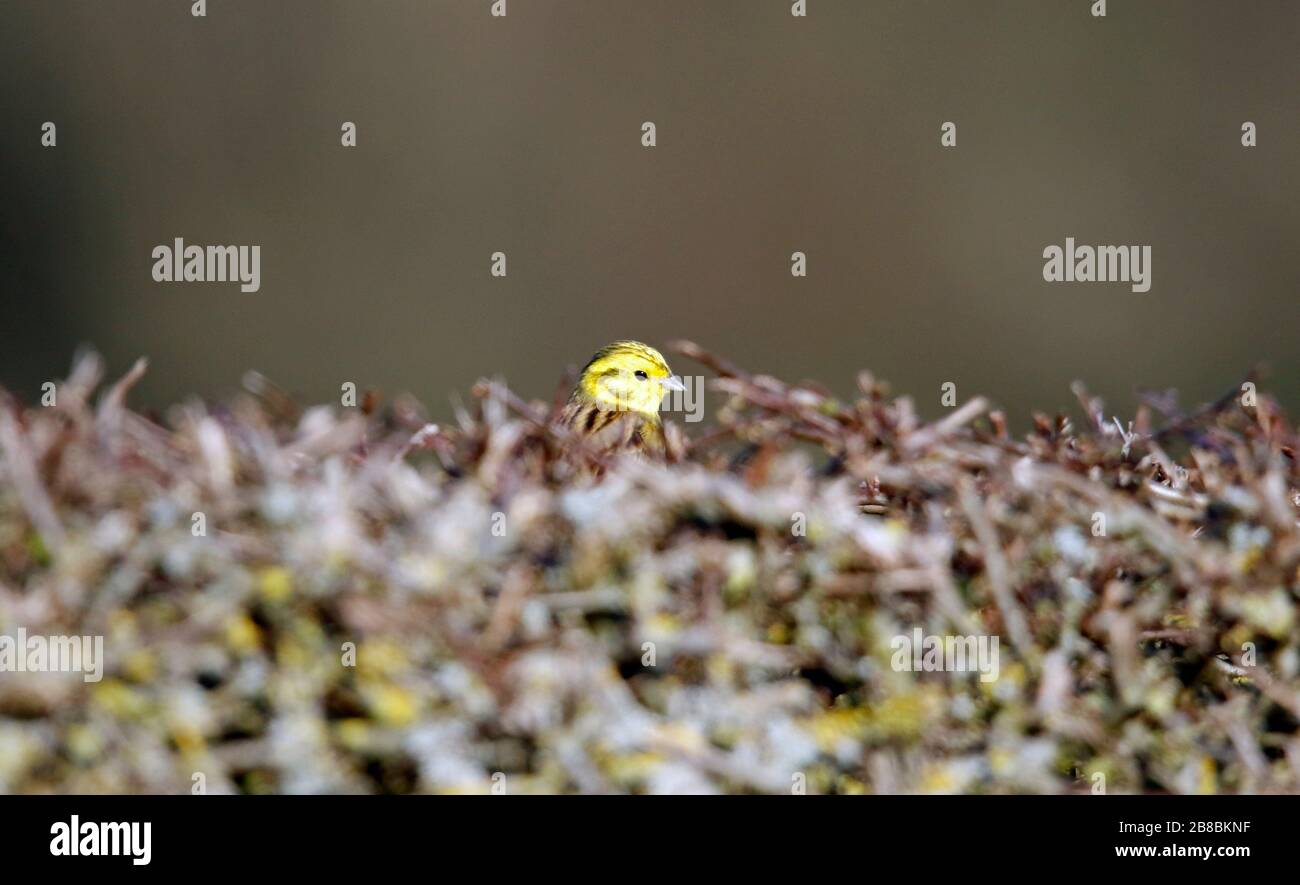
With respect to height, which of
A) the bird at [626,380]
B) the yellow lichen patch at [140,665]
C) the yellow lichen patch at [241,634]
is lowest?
the yellow lichen patch at [140,665]

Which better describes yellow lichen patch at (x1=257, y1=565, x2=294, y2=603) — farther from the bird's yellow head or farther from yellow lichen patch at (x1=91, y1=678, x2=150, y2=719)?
the bird's yellow head

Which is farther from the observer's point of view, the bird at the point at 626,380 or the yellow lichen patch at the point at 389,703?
the bird at the point at 626,380

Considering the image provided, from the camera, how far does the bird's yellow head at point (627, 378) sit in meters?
4.79

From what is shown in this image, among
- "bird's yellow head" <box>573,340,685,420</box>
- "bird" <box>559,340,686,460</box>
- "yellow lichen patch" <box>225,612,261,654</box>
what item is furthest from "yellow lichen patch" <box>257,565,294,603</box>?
"bird's yellow head" <box>573,340,685,420</box>

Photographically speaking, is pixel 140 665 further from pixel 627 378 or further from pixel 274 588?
pixel 627 378

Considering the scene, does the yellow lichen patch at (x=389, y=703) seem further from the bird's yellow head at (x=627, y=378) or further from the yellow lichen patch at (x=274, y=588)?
the bird's yellow head at (x=627, y=378)

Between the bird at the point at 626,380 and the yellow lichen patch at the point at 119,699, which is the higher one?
the bird at the point at 626,380

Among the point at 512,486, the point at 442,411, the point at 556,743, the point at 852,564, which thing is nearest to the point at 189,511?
the point at 512,486

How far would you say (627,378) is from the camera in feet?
15.7

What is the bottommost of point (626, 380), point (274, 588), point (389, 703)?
point (389, 703)

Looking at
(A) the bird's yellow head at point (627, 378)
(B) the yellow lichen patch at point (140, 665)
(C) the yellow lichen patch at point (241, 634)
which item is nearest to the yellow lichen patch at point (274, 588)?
(C) the yellow lichen patch at point (241, 634)

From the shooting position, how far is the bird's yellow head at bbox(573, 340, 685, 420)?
189 inches

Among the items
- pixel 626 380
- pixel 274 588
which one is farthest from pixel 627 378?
pixel 274 588
